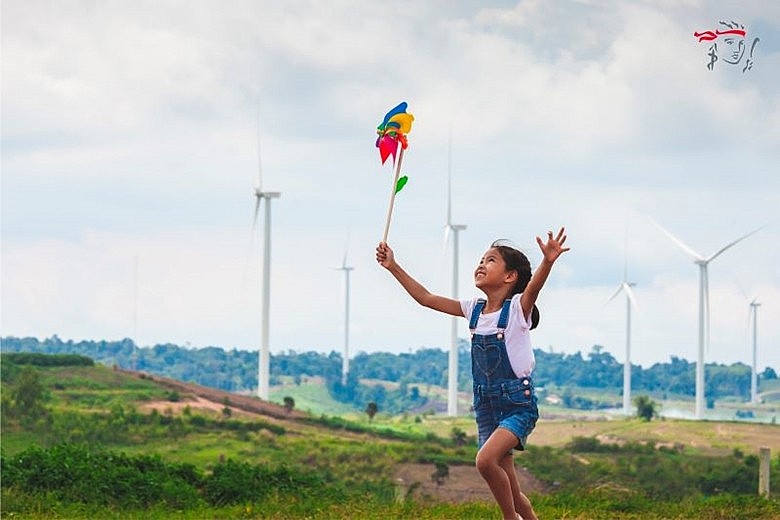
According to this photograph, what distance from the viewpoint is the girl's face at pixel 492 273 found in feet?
29.7

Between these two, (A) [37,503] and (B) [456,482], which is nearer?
(A) [37,503]

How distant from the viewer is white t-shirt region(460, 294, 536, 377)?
8.87 m

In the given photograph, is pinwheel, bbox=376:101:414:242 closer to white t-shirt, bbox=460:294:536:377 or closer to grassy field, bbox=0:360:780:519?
white t-shirt, bbox=460:294:536:377

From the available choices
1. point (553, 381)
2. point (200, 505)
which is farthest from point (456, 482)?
point (553, 381)

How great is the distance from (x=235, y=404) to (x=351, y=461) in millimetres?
8351

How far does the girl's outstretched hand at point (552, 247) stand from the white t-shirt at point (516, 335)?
1.72 ft

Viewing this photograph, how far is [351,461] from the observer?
134 feet

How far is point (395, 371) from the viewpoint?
102688 millimetres

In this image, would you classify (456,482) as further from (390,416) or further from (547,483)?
(390,416)

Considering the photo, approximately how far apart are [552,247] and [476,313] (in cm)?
84

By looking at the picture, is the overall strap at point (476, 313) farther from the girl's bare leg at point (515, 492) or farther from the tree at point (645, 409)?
the tree at point (645, 409)

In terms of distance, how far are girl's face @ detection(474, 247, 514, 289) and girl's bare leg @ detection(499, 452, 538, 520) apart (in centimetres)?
112

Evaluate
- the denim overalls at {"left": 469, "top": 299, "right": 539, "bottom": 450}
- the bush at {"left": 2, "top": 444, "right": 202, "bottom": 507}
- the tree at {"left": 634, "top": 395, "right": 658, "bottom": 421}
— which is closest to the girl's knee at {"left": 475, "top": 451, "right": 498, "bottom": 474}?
the denim overalls at {"left": 469, "top": 299, "right": 539, "bottom": 450}

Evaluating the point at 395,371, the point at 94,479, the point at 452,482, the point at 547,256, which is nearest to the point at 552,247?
the point at 547,256
